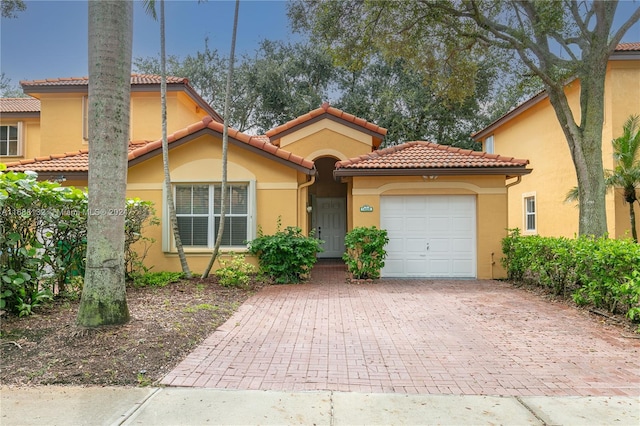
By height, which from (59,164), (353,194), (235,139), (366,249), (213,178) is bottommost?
(366,249)

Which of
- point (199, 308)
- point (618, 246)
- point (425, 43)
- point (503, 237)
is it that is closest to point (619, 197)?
point (503, 237)

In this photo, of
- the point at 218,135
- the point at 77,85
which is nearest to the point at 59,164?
the point at 218,135

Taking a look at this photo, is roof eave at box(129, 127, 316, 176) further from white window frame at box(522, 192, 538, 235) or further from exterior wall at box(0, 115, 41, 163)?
exterior wall at box(0, 115, 41, 163)

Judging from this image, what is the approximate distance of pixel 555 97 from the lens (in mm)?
11367

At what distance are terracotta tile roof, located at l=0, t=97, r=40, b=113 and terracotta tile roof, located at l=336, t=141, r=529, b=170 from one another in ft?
56.5

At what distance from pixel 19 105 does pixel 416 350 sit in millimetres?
23747

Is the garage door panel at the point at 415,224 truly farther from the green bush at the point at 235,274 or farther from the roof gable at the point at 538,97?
the roof gable at the point at 538,97

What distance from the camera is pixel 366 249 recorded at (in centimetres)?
1141

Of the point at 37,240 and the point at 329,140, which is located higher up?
the point at 329,140

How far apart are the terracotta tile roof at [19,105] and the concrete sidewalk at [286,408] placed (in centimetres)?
2076

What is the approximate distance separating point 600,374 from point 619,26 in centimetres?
1046

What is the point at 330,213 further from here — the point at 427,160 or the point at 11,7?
the point at 11,7

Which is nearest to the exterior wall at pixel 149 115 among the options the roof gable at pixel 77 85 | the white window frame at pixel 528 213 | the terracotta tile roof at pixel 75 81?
the roof gable at pixel 77 85

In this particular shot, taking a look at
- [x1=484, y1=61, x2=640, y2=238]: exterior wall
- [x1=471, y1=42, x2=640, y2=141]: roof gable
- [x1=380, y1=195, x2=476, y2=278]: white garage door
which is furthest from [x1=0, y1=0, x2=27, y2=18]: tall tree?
[x1=484, y1=61, x2=640, y2=238]: exterior wall
